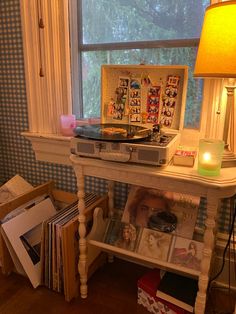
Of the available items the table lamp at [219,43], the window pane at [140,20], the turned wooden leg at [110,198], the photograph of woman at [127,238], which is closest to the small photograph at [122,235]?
the photograph of woman at [127,238]

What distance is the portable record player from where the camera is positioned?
43.7 inches

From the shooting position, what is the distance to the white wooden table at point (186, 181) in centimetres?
102

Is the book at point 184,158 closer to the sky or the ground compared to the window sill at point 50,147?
closer to the sky

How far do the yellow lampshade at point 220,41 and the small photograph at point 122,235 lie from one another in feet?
2.66

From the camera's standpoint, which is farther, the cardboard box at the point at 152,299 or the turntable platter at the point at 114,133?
the cardboard box at the point at 152,299

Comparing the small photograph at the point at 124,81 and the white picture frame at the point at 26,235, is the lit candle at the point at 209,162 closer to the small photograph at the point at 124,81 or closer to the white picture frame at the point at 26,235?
the small photograph at the point at 124,81

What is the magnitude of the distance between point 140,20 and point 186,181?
0.93 metres

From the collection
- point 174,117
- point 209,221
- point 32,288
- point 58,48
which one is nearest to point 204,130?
point 174,117

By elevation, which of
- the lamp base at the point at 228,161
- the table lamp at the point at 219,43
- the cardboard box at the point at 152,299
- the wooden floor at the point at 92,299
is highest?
the table lamp at the point at 219,43

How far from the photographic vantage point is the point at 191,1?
135 cm

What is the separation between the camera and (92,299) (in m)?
1.44

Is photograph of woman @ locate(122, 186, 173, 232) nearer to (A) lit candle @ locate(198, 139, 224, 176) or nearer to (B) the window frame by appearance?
(B) the window frame

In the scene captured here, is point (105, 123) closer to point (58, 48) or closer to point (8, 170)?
point (58, 48)

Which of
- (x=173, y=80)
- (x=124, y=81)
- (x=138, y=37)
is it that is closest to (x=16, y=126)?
(x=124, y=81)
